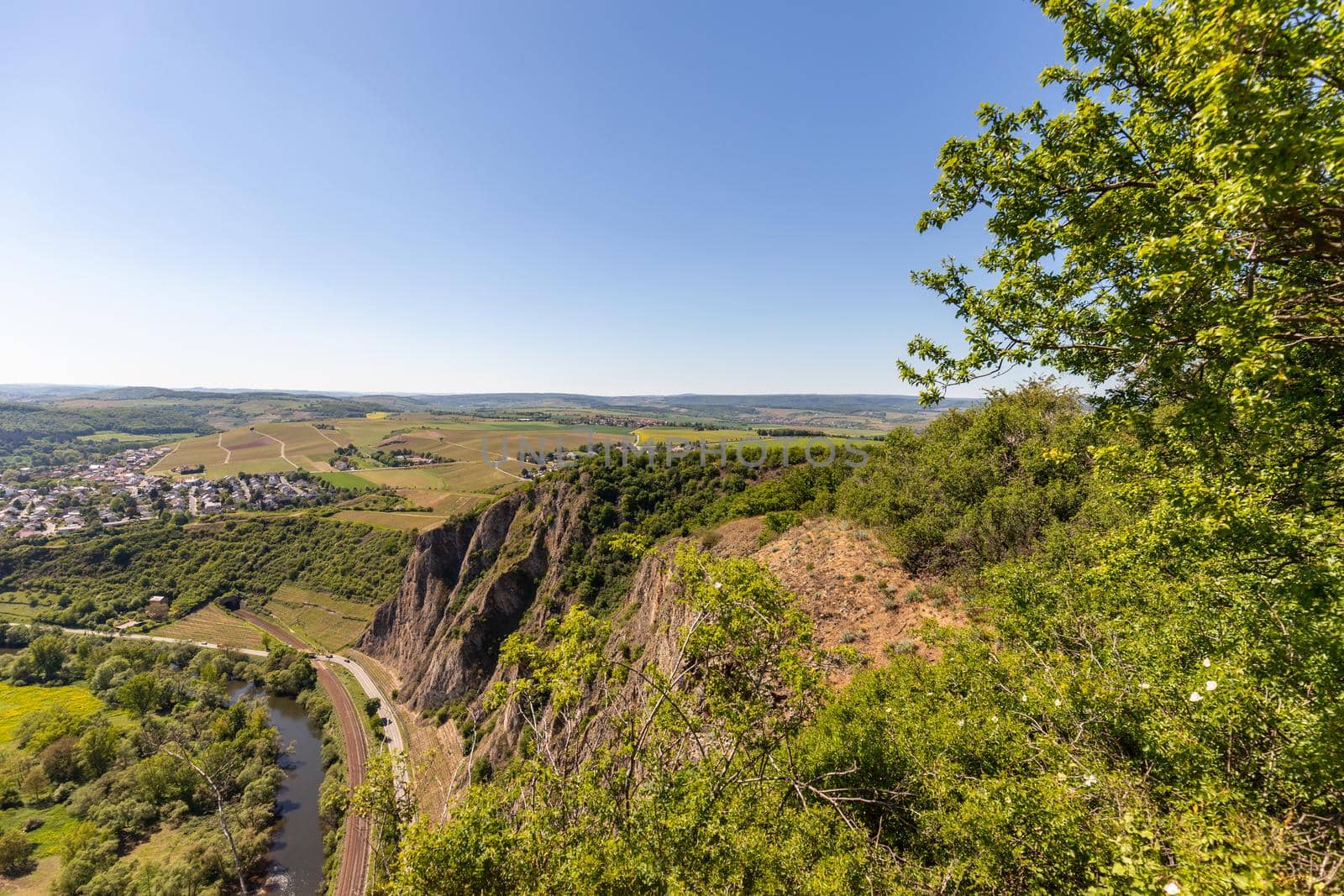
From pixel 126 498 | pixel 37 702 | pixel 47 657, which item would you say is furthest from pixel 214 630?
pixel 126 498

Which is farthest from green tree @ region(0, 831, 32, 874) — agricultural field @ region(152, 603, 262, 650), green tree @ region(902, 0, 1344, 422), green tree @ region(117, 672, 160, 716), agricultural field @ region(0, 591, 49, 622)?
agricultural field @ region(0, 591, 49, 622)

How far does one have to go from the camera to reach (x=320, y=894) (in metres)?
37.4

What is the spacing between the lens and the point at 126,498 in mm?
141375

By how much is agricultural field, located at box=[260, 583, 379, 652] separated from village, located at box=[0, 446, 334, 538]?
52.0m

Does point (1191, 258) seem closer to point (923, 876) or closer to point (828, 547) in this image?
point (923, 876)

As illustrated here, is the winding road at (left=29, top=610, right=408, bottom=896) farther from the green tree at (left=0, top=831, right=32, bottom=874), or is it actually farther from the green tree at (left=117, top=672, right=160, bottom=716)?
the green tree at (left=0, top=831, right=32, bottom=874)

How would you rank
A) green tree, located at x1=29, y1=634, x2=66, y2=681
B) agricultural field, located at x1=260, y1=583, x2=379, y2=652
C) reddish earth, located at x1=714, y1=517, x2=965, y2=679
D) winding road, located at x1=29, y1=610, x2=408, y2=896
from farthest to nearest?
1. agricultural field, located at x1=260, y1=583, x2=379, y2=652
2. green tree, located at x1=29, y1=634, x2=66, y2=681
3. winding road, located at x1=29, y1=610, x2=408, y2=896
4. reddish earth, located at x1=714, y1=517, x2=965, y2=679

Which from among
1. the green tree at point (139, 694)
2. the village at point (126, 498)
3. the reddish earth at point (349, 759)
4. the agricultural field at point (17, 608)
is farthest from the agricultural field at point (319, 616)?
the village at point (126, 498)

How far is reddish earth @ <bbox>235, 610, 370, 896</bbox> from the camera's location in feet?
123

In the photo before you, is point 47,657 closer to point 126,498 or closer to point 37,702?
point 37,702

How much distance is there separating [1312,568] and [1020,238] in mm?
6663

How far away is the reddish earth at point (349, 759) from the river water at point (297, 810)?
259 centimetres

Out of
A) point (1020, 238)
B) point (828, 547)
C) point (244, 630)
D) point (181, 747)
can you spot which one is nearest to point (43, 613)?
point (244, 630)

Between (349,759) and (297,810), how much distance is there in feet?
18.5
